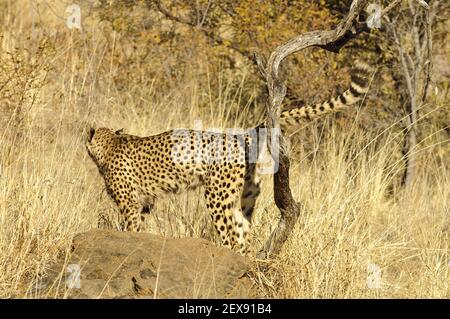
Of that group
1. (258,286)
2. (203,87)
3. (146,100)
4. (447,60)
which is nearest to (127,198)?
(258,286)

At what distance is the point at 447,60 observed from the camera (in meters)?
9.90

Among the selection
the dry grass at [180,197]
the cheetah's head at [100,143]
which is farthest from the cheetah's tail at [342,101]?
the cheetah's head at [100,143]

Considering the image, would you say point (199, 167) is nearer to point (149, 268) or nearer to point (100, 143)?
point (100, 143)

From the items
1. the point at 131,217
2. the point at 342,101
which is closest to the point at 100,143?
the point at 131,217

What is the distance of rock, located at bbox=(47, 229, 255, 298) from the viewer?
519 centimetres

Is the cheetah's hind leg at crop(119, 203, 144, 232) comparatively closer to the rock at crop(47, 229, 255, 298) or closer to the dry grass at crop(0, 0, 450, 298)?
the dry grass at crop(0, 0, 450, 298)

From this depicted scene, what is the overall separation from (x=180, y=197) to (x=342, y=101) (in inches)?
70.8

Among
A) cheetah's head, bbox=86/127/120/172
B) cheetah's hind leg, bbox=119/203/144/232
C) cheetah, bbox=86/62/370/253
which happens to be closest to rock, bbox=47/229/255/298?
cheetah, bbox=86/62/370/253

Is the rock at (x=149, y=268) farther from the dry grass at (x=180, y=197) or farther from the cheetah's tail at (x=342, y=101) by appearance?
the cheetah's tail at (x=342, y=101)

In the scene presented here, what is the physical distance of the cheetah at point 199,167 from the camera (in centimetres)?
645

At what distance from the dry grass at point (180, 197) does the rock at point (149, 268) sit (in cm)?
21

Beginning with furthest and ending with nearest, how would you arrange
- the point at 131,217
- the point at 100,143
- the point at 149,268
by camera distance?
1. the point at 100,143
2. the point at 131,217
3. the point at 149,268

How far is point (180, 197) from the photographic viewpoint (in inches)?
292

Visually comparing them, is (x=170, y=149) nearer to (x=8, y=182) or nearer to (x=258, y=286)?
(x=8, y=182)
